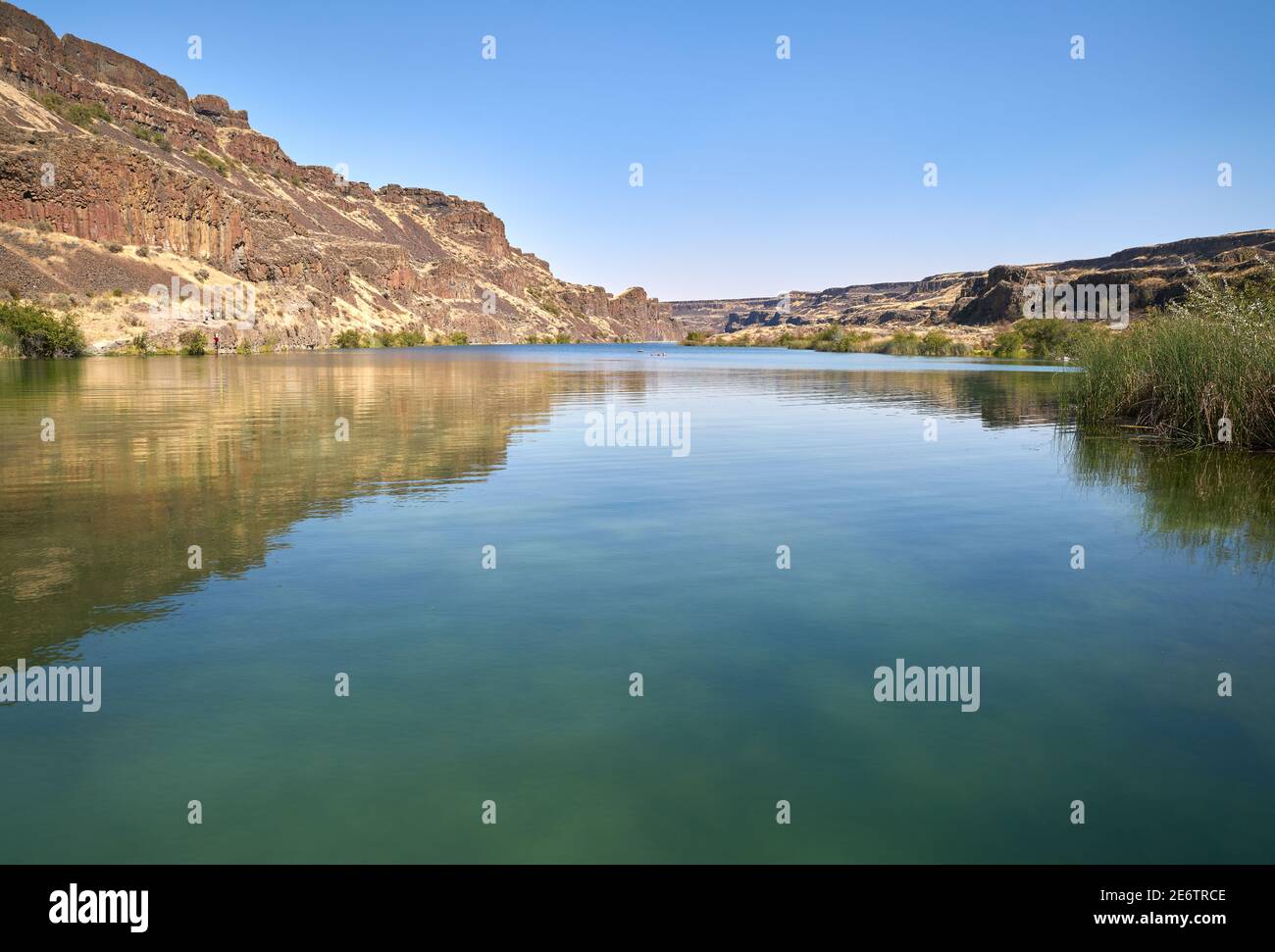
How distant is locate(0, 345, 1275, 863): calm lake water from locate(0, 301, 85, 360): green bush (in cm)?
5498

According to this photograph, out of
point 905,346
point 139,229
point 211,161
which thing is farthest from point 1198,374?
point 211,161

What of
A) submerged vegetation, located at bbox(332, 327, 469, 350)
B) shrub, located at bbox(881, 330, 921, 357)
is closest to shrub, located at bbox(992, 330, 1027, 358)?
shrub, located at bbox(881, 330, 921, 357)

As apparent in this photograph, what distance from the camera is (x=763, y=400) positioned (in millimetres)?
33875

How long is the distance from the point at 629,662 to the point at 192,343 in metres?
81.5

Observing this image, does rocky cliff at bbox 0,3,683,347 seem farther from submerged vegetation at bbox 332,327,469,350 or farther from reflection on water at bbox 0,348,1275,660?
reflection on water at bbox 0,348,1275,660

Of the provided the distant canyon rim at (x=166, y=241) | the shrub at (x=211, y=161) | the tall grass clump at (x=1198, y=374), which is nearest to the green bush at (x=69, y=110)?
the distant canyon rim at (x=166, y=241)

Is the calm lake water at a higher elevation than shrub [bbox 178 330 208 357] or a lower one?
lower

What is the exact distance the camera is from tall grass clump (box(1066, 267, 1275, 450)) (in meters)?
17.8

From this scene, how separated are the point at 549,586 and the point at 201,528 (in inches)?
199

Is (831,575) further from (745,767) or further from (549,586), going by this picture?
(745,767)

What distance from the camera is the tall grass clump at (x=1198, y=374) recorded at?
58.3 feet

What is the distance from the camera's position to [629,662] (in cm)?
678

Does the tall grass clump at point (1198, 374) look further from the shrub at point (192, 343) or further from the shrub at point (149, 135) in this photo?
the shrub at point (149, 135)

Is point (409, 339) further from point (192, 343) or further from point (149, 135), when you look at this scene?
point (192, 343)
